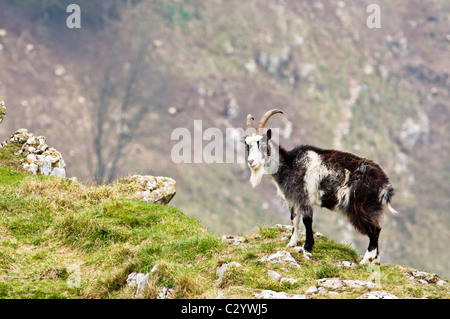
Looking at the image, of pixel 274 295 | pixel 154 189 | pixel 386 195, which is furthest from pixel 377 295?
pixel 154 189

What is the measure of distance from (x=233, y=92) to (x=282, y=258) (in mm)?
104201

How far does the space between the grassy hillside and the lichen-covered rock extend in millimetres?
1287

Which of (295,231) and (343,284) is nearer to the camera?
(343,284)

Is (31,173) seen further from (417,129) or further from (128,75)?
(417,129)

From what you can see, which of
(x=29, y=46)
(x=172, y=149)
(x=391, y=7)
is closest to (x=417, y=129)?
(x=391, y=7)

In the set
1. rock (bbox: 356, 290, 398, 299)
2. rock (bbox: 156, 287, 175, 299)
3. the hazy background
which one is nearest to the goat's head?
rock (bbox: 156, 287, 175, 299)

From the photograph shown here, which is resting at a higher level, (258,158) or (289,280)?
(258,158)

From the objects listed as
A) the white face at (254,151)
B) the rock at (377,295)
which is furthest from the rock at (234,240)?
the rock at (377,295)

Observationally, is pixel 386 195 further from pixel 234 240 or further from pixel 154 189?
pixel 154 189

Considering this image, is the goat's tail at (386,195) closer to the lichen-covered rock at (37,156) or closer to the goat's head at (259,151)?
the goat's head at (259,151)

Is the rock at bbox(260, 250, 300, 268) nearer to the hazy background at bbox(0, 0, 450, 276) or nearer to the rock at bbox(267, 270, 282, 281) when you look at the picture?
the rock at bbox(267, 270, 282, 281)

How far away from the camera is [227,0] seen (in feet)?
424

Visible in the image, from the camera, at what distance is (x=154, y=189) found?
58.2 feet

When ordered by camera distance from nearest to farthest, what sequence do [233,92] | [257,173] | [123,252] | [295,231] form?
[123,252] < [295,231] < [257,173] < [233,92]
